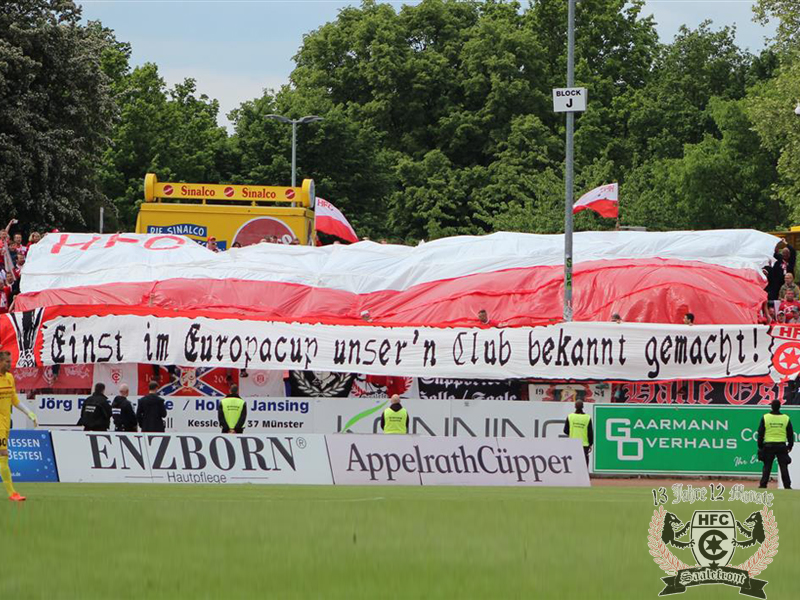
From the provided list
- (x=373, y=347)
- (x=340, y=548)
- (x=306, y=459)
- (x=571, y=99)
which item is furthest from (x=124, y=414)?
(x=340, y=548)

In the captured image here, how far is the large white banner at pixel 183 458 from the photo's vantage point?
2434 centimetres

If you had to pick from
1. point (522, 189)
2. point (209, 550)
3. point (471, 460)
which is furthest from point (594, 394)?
point (522, 189)

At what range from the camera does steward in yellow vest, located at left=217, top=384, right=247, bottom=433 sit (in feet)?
87.8

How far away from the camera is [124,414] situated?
27.3 meters

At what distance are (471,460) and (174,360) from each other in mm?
8337

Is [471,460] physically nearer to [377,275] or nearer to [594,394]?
[594,394]

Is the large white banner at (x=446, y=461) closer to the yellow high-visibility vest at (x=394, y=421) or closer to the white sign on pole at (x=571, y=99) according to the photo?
the yellow high-visibility vest at (x=394, y=421)

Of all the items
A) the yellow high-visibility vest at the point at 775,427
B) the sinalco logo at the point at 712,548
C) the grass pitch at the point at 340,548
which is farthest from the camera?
A: the yellow high-visibility vest at the point at 775,427

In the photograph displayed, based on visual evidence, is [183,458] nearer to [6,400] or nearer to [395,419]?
[395,419]

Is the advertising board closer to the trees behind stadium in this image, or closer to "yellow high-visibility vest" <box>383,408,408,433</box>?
"yellow high-visibility vest" <box>383,408,408,433</box>

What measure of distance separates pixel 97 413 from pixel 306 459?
479 cm

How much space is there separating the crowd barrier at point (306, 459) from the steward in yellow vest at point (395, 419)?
1813 mm

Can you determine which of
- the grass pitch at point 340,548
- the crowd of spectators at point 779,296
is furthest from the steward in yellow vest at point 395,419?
the crowd of spectators at point 779,296

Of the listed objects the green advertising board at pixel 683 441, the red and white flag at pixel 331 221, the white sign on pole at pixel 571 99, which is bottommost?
the green advertising board at pixel 683 441
